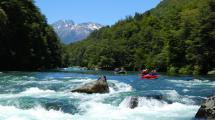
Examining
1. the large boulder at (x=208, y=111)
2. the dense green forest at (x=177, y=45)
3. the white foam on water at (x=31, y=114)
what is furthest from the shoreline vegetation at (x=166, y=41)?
the white foam on water at (x=31, y=114)

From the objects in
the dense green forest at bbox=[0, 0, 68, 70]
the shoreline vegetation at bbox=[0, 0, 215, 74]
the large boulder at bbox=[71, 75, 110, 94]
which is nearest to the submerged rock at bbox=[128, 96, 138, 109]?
the large boulder at bbox=[71, 75, 110, 94]

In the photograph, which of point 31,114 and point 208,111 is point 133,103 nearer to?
point 208,111

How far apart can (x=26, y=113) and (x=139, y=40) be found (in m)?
69.4

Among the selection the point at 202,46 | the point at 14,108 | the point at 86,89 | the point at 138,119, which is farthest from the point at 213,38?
the point at 14,108

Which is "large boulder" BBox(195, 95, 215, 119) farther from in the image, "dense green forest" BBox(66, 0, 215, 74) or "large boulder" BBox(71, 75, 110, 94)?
"dense green forest" BBox(66, 0, 215, 74)

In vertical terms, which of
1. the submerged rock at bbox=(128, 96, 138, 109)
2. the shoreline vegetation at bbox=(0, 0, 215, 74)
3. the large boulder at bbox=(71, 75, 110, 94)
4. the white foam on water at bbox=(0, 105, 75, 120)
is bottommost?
the white foam on water at bbox=(0, 105, 75, 120)

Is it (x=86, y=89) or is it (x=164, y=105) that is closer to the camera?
(x=164, y=105)

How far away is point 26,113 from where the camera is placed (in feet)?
29.3

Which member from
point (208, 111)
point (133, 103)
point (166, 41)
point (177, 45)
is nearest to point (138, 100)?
point (133, 103)

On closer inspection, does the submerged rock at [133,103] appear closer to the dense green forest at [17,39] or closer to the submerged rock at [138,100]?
the submerged rock at [138,100]

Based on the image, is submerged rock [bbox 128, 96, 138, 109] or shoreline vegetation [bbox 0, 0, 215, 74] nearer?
submerged rock [bbox 128, 96, 138, 109]

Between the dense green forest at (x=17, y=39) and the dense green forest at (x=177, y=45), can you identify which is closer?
the dense green forest at (x=177, y=45)

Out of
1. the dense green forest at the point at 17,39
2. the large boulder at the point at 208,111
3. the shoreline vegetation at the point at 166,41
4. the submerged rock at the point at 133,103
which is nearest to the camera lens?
the large boulder at the point at 208,111

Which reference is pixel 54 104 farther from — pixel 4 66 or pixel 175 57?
pixel 175 57
